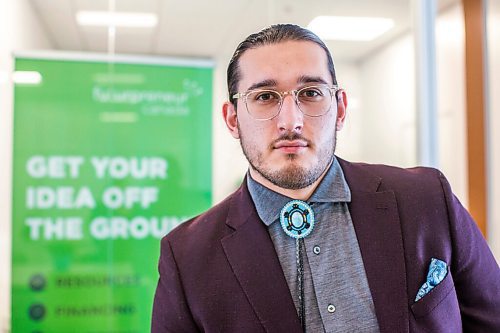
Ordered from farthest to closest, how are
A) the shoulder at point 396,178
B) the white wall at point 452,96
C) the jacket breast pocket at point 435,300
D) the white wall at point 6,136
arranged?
1. the white wall at point 452,96
2. the white wall at point 6,136
3. the shoulder at point 396,178
4. the jacket breast pocket at point 435,300

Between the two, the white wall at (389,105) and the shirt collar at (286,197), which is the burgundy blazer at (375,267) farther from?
the white wall at (389,105)

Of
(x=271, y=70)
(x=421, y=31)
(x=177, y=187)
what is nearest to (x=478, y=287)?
(x=271, y=70)

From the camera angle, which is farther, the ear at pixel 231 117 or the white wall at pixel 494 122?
the white wall at pixel 494 122

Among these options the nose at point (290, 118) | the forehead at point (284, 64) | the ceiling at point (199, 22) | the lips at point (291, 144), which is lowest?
the lips at point (291, 144)

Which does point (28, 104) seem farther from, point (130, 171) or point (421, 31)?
point (421, 31)

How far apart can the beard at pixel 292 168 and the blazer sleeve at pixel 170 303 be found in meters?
0.25

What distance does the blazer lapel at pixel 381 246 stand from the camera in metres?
1.13

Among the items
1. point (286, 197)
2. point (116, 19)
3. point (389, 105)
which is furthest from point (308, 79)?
point (389, 105)

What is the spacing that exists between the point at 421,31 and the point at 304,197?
2022 mm

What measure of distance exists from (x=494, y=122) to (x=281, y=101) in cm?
208

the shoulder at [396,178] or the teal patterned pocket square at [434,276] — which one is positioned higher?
the shoulder at [396,178]

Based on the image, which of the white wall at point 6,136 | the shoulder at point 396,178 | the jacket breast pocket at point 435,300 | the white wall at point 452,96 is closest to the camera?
the jacket breast pocket at point 435,300

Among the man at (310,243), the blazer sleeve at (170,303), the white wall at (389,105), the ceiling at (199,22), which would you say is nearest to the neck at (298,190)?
the man at (310,243)

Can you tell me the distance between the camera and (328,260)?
120 cm
